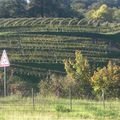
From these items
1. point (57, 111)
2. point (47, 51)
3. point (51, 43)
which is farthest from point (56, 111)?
point (51, 43)

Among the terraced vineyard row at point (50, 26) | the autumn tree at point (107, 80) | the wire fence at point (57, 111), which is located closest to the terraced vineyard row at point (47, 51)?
the terraced vineyard row at point (50, 26)

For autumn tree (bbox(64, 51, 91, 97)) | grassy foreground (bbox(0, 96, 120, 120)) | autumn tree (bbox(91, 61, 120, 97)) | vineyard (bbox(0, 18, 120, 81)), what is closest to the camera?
grassy foreground (bbox(0, 96, 120, 120))

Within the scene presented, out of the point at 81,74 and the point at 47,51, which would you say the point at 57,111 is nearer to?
the point at 81,74

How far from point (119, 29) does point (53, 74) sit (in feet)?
103

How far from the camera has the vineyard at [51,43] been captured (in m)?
54.8

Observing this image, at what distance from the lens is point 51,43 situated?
65.2 m

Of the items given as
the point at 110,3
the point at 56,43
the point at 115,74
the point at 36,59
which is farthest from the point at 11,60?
the point at 110,3

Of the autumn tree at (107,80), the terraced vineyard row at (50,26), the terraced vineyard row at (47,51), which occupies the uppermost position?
the terraced vineyard row at (50,26)

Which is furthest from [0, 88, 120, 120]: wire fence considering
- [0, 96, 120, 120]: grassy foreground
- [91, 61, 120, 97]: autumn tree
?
[91, 61, 120, 97]: autumn tree

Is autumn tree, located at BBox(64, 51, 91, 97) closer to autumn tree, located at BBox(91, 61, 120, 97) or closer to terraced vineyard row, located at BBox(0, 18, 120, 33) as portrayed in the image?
autumn tree, located at BBox(91, 61, 120, 97)

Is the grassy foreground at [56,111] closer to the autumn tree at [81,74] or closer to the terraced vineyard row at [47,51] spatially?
the autumn tree at [81,74]

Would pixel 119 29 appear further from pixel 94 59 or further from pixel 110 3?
pixel 110 3

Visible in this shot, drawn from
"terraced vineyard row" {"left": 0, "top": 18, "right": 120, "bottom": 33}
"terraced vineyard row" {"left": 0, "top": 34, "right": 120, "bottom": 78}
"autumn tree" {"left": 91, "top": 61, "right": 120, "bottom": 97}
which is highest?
"terraced vineyard row" {"left": 0, "top": 18, "right": 120, "bottom": 33}

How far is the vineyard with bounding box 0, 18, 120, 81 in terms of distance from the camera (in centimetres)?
5484
